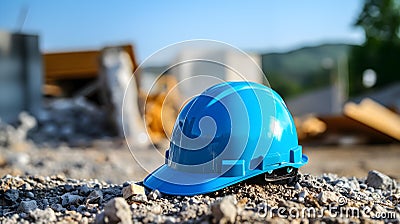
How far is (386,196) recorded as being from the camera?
3281 millimetres

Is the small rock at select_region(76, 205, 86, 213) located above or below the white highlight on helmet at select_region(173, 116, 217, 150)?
below

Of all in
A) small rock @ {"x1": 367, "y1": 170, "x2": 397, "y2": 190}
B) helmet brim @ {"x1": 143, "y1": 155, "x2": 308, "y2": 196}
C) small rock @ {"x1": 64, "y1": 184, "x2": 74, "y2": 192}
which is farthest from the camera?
small rock @ {"x1": 367, "y1": 170, "x2": 397, "y2": 190}

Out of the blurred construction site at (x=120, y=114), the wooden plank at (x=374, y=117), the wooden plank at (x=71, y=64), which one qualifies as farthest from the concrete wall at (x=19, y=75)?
the wooden plank at (x=374, y=117)

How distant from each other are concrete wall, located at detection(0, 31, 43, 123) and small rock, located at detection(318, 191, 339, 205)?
974 cm

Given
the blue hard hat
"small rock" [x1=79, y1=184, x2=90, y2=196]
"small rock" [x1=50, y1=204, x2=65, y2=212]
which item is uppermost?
the blue hard hat

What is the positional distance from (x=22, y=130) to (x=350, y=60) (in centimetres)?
2845

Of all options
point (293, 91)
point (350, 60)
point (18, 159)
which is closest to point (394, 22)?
point (350, 60)

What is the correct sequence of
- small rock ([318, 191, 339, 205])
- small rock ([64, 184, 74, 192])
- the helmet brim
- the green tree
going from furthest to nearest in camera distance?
the green tree → small rock ([64, 184, 74, 192]) → the helmet brim → small rock ([318, 191, 339, 205])

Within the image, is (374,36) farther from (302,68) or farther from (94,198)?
(94,198)

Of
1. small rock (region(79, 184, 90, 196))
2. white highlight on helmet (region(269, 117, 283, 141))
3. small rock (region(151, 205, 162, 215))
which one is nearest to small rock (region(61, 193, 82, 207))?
small rock (region(79, 184, 90, 196))

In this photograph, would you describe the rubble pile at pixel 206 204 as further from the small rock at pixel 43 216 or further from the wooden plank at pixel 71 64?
the wooden plank at pixel 71 64

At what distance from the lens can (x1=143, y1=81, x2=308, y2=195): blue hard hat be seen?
9.30 feet

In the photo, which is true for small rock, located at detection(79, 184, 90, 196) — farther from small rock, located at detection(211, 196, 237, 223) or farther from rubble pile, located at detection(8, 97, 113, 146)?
rubble pile, located at detection(8, 97, 113, 146)

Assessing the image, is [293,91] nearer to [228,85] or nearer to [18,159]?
[18,159]
